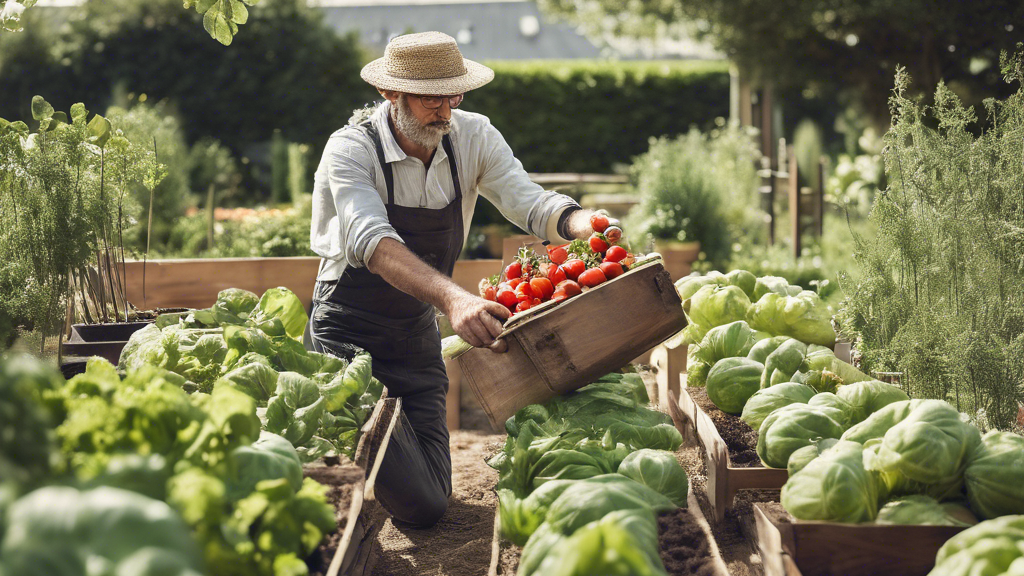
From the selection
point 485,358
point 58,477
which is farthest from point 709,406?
point 58,477

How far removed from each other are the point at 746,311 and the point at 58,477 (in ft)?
8.91

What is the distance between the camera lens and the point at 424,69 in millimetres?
3025

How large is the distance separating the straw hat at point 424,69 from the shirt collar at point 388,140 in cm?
15

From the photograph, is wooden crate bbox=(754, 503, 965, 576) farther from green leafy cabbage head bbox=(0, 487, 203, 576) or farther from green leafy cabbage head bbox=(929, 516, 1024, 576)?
green leafy cabbage head bbox=(0, 487, 203, 576)

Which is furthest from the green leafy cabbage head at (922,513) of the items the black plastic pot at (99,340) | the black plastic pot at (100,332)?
the black plastic pot at (100,332)

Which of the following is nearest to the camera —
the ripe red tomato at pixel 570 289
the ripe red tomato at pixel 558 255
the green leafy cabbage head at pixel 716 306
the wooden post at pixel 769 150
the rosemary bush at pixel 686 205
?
the ripe red tomato at pixel 570 289

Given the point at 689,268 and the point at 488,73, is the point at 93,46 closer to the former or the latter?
the point at 689,268

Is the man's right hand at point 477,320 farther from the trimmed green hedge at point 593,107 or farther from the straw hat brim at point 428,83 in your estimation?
the trimmed green hedge at point 593,107

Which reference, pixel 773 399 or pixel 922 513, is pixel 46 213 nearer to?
pixel 773 399

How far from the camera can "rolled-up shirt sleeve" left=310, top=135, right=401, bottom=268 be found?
2688 mm

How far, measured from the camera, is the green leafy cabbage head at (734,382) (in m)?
2.73

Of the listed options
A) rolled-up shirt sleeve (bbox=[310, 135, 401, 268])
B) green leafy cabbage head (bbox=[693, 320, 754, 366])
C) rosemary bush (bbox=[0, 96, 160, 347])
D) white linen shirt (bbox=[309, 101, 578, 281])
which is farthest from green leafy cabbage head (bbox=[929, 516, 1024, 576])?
rosemary bush (bbox=[0, 96, 160, 347])

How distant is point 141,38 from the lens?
13336 mm

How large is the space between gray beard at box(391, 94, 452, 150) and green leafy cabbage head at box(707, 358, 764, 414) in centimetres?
131
